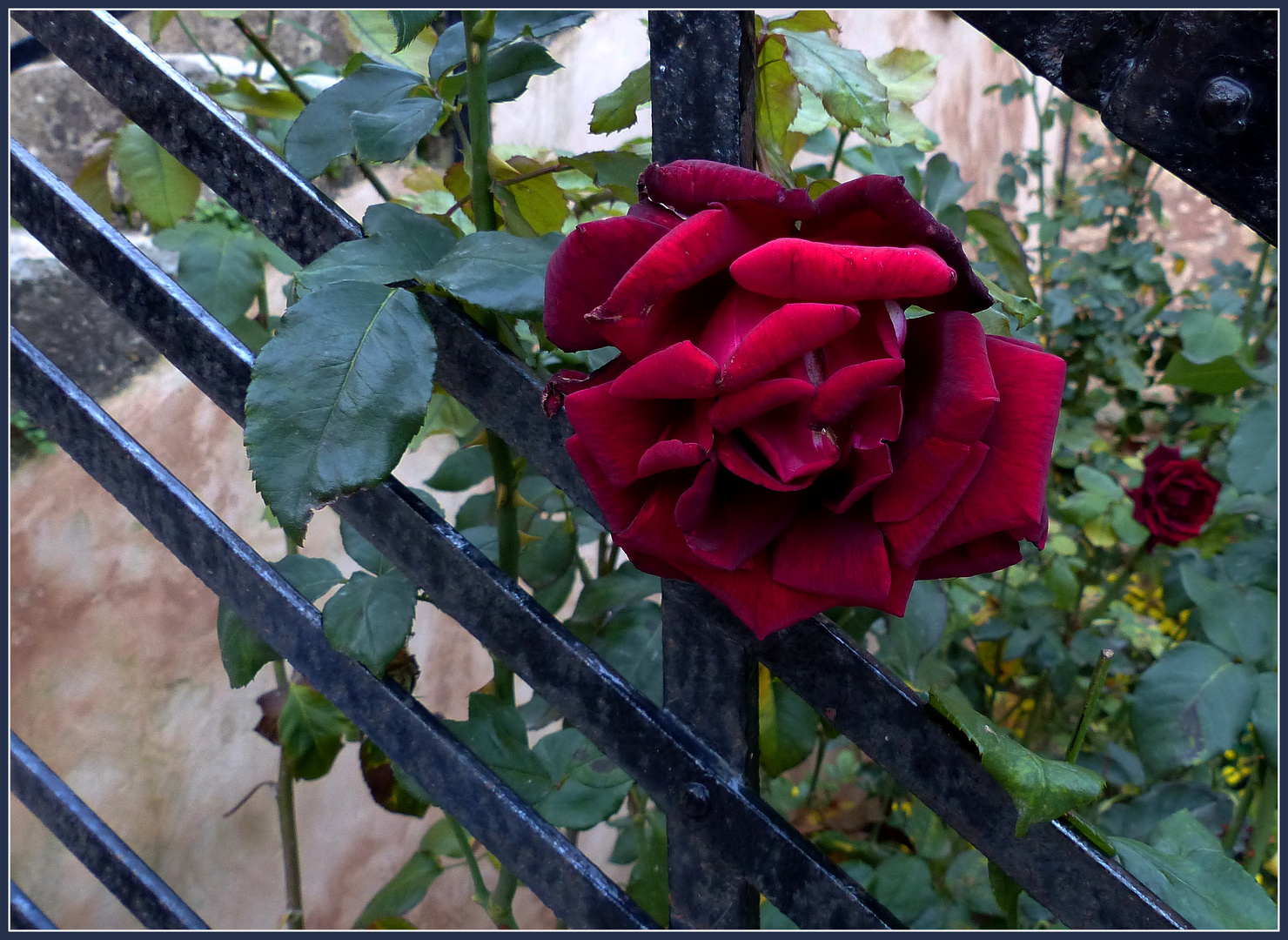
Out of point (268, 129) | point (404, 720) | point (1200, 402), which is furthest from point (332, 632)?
point (1200, 402)

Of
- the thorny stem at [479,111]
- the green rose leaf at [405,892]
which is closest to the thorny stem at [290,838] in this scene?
the green rose leaf at [405,892]

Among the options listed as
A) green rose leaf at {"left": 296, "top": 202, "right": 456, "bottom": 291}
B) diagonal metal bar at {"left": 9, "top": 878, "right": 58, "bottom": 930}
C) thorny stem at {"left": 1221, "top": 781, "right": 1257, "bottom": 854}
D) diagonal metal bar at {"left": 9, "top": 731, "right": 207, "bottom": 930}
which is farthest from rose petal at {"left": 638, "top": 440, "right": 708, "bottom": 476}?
thorny stem at {"left": 1221, "top": 781, "right": 1257, "bottom": 854}

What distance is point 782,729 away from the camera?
730mm

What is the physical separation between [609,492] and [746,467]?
7 centimetres

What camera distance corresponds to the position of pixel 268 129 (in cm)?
100

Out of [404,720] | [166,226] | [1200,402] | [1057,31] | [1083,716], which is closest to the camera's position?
[1057,31]

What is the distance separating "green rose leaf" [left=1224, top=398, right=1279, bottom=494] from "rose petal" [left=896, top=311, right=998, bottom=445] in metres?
0.73

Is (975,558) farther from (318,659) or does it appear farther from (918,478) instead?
(318,659)

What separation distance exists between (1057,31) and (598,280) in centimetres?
21

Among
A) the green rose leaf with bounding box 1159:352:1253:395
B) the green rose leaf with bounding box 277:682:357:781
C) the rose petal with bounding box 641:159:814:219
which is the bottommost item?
the green rose leaf with bounding box 277:682:357:781

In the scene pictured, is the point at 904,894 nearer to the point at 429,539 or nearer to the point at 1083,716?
the point at 1083,716

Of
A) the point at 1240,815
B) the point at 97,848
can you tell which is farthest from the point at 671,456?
the point at 1240,815

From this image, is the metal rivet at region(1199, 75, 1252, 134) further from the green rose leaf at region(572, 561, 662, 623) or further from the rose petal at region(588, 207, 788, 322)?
the green rose leaf at region(572, 561, 662, 623)

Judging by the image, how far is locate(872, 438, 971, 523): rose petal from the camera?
1.05 feet
